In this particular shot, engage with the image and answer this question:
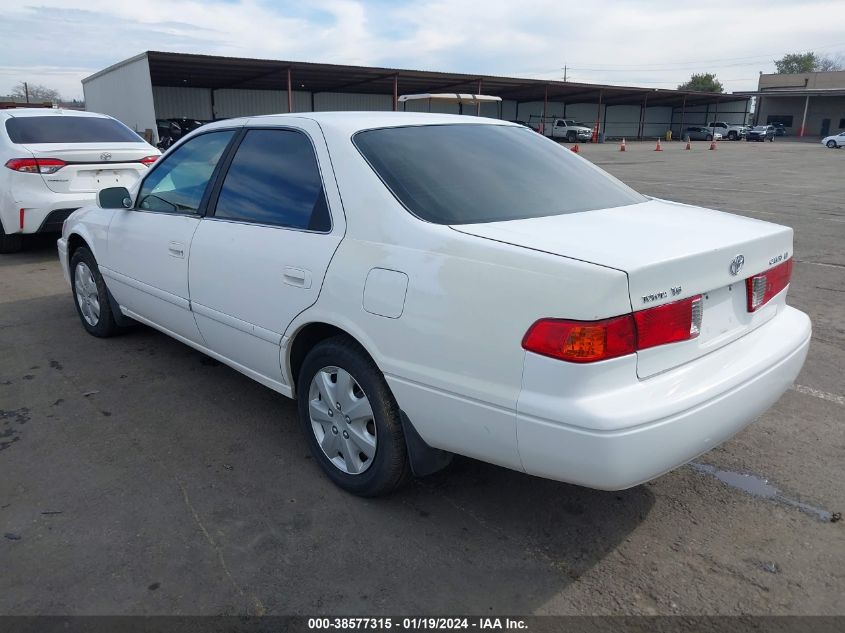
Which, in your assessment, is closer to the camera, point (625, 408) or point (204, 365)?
point (625, 408)

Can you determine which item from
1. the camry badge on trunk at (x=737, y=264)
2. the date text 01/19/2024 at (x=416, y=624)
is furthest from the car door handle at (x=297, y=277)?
the camry badge on trunk at (x=737, y=264)

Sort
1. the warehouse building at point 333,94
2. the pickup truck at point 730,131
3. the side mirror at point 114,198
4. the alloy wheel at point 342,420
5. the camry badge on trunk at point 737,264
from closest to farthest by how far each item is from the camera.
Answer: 1. the camry badge on trunk at point 737,264
2. the alloy wheel at point 342,420
3. the side mirror at point 114,198
4. the warehouse building at point 333,94
5. the pickup truck at point 730,131

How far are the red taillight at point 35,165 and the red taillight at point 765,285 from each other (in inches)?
288

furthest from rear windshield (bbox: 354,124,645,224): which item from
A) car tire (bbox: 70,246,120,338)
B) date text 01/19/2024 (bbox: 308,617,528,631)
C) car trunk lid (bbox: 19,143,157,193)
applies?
car trunk lid (bbox: 19,143,157,193)

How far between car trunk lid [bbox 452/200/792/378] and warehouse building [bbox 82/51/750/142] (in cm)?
2655

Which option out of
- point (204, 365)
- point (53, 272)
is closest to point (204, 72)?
point (53, 272)

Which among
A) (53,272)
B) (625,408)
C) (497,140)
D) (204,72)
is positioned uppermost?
(204,72)

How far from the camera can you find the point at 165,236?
3910mm

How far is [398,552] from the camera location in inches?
103

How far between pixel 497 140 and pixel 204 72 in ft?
115

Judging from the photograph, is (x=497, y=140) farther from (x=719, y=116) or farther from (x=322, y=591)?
(x=719, y=116)

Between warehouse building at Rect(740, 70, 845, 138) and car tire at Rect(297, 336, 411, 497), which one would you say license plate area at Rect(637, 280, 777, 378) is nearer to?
car tire at Rect(297, 336, 411, 497)

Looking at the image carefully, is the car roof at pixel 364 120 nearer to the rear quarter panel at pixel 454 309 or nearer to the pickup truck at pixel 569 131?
the rear quarter panel at pixel 454 309

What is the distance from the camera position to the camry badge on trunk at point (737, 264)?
2.49 m
